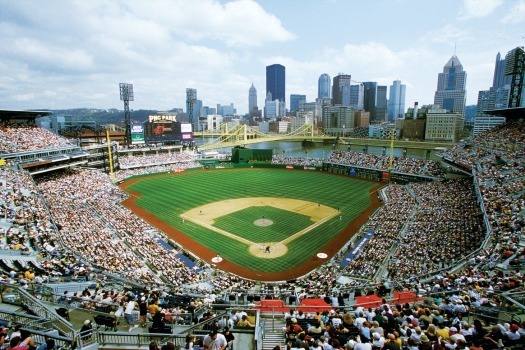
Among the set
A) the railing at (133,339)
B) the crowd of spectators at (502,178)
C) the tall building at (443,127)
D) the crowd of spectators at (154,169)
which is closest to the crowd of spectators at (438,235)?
the crowd of spectators at (502,178)

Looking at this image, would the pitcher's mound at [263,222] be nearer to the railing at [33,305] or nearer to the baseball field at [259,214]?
the baseball field at [259,214]

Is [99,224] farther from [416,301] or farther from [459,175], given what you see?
[459,175]

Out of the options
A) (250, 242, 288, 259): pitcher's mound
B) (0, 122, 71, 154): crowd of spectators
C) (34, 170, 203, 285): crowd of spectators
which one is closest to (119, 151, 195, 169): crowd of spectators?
(0, 122, 71, 154): crowd of spectators

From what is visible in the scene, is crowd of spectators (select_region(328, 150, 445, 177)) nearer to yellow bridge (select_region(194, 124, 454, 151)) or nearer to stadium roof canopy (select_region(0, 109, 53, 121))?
yellow bridge (select_region(194, 124, 454, 151))

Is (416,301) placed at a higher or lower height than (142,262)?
higher

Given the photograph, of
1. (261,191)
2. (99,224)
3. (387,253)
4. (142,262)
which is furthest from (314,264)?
(261,191)

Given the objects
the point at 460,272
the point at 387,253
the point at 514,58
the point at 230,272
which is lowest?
the point at 230,272
